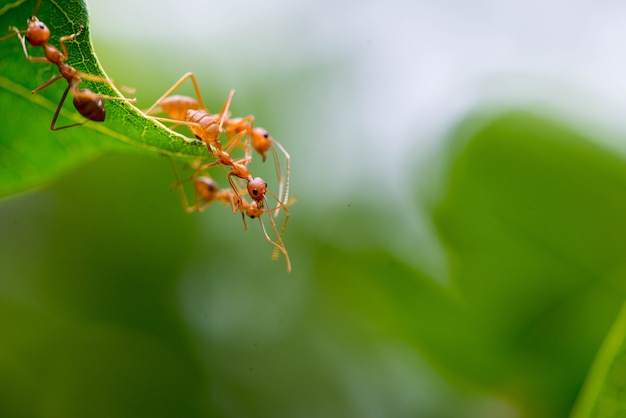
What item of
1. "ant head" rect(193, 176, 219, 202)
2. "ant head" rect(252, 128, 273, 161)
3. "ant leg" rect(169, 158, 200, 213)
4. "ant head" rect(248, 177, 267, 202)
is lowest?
"ant leg" rect(169, 158, 200, 213)

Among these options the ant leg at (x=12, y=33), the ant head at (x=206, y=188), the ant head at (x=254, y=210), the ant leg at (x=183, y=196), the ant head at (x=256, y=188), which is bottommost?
the ant leg at (x=183, y=196)

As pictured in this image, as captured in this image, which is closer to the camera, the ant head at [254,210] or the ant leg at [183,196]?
the ant head at [254,210]

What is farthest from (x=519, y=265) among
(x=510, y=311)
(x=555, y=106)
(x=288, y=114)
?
(x=288, y=114)

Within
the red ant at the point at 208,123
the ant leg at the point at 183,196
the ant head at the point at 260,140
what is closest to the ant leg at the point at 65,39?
the red ant at the point at 208,123

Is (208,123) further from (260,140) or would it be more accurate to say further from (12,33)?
(12,33)

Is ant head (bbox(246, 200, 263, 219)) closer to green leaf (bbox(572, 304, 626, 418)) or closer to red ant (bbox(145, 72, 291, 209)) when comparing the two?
red ant (bbox(145, 72, 291, 209))

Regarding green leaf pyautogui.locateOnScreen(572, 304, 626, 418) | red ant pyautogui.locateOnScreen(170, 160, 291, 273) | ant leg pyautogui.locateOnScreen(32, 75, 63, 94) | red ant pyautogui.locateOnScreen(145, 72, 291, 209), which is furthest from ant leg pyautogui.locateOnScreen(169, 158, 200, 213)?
green leaf pyautogui.locateOnScreen(572, 304, 626, 418)

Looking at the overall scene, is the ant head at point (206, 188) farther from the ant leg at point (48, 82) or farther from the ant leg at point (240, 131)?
the ant leg at point (48, 82)
